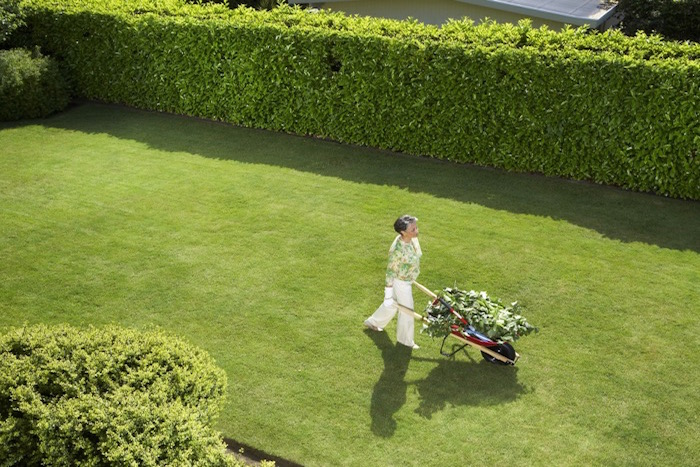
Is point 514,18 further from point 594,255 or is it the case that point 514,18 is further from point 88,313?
point 88,313

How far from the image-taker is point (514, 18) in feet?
67.7

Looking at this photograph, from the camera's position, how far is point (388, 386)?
408 inches

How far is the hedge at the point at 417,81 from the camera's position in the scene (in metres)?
15.2

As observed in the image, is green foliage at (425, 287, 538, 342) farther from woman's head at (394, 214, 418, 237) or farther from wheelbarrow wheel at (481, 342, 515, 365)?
woman's head at (394, 214, 418, 237)

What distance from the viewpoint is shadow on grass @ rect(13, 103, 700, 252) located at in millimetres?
14695

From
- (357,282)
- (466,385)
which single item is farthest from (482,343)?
(357,282)

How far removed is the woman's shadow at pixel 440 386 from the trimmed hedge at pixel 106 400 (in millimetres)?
2338

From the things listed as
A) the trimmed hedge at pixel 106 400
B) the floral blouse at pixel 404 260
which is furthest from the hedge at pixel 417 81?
the trimmed hedge at pixel 106 400

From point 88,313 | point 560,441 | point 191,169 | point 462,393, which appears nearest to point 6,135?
point 191,169

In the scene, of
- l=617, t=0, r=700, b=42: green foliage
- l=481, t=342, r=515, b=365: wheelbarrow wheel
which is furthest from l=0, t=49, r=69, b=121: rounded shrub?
l=617, t=0, r=700, b=42: green foliage

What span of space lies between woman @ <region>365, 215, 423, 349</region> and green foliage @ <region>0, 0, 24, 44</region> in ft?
48.4

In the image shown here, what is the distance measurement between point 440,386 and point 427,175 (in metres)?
7.29

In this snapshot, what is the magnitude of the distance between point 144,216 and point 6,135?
22.4 feet

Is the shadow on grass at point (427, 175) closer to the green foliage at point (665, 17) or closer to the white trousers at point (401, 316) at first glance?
the white trousers at point (401, 316)
